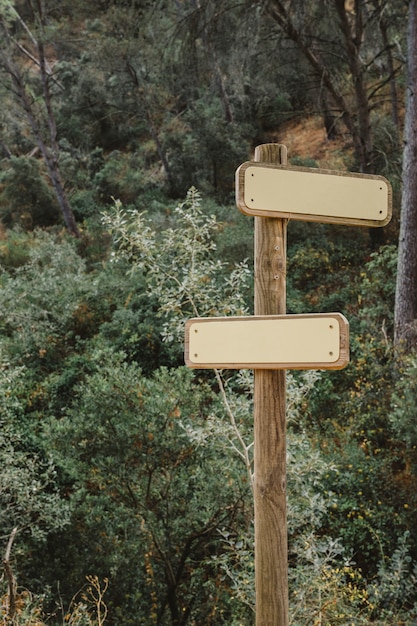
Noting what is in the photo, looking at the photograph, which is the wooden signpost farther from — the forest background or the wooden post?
the forest background

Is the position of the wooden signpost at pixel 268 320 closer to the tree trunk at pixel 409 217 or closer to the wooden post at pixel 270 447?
the wooden post at pixel 270 447

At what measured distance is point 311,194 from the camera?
2.14m

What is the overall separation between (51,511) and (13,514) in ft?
1.41

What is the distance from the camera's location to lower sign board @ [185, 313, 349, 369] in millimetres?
1925

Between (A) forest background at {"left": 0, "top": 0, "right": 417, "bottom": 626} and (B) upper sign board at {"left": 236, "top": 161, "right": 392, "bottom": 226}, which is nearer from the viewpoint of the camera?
(B) upper sign board at {"left": 236, "top": 161, "right": 392, "bottom": 226}

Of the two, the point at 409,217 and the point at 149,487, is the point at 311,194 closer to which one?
the point at 149,487

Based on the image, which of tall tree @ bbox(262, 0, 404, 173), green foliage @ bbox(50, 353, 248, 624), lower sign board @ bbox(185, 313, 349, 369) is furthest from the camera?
tall tree @ bbox(262, 0, 404, 173)

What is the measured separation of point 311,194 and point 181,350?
7.06 meters

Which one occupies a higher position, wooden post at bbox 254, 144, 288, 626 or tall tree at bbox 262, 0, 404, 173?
tall tree at bbox 262, 0, 404, 173

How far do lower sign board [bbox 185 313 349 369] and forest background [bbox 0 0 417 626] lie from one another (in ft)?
5.60

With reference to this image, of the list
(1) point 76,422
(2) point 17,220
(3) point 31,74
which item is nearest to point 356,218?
(1) point 76,422

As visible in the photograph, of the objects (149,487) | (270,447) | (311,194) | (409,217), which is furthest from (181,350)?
(311,194)

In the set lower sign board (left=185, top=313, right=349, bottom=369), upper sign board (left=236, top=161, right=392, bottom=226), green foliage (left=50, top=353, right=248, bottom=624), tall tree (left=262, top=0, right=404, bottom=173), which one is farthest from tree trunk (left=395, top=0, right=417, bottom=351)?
lower sign board (left=185, top=313, right=349, bottom=369)

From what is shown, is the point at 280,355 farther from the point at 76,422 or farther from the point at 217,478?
the point at 76,422
